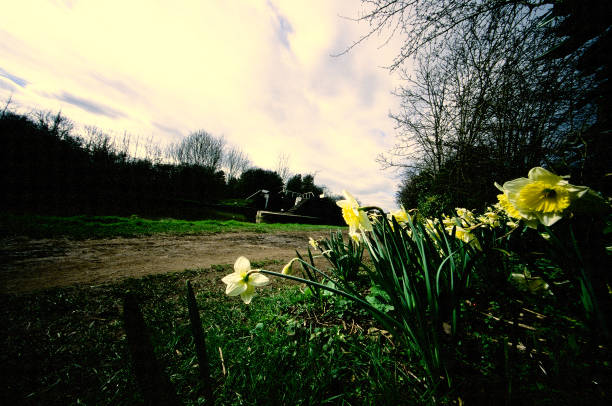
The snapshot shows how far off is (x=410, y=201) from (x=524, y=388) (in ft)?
45.4

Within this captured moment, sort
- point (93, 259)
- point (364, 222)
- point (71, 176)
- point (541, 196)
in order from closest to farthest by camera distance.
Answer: point (541, 196), point (364, 222), point (93, 259), point (71, 176)

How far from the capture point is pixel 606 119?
2260 millimetres

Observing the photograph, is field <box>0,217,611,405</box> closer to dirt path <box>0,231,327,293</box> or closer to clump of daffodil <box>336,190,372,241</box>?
dirt path <box>0,231,327,293</box>

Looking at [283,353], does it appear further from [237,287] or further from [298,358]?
[237,287]

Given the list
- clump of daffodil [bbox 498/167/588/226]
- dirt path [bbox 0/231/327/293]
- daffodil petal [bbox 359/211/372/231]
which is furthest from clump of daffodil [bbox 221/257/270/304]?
dirt path [bbox 0/231/327/293]

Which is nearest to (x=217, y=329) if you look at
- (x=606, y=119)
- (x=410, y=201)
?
(x=606, y=119)

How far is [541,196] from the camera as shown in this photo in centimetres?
82

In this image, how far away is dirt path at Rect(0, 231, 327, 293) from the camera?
3076mm

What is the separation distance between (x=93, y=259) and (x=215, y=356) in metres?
4.61

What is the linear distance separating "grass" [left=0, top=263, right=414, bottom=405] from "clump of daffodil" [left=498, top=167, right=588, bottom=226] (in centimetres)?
91

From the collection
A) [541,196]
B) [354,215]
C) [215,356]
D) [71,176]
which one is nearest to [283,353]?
[215,356]

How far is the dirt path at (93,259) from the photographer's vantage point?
308 cm

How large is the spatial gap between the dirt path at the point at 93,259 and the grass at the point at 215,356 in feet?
2.99

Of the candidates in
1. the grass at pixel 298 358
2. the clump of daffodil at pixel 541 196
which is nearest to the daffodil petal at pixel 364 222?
the clump of daffodil at pixel 541 196
